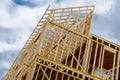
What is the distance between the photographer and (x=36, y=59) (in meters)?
15.1

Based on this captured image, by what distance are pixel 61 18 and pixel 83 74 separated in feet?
17.4

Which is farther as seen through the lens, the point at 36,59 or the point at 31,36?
the point at 31,36

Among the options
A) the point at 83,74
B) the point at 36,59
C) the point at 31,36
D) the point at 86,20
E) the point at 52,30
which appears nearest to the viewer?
the point at 36,59

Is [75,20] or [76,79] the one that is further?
[75,20]

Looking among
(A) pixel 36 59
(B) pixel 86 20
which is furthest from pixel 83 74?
(B) pixel 86 20

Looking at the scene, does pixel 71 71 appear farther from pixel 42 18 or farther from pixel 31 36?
pixel 31 36

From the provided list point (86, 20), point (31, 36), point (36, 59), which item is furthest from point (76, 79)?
point (31, 36)

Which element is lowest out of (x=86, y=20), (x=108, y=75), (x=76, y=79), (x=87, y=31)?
(x=76, y=79)

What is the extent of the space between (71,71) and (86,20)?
4912 mm

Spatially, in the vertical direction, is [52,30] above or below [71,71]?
Answer: above

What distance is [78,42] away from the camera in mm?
19000

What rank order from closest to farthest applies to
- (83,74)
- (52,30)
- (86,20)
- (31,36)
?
(83,74)
(52,30)
(86,20)
(31,36)

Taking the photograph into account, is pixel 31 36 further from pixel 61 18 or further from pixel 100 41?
pixel 100 41

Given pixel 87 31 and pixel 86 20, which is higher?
pixel 86 20
